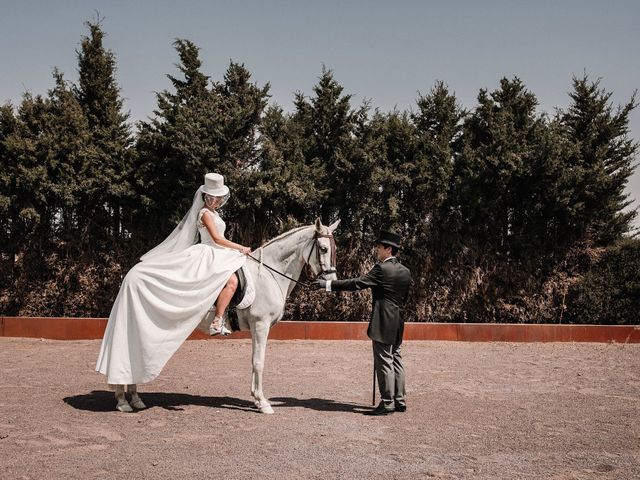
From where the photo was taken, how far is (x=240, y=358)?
11.4 m

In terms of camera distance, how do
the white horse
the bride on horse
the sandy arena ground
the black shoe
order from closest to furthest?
1. the sandy arena ground
2. the bride on horse
3. the black shoe
4. the white horse

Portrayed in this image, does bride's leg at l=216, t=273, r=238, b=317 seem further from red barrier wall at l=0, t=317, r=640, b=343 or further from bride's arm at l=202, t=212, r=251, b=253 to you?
red barrier wall at l=0, t=317, r=640, b=343

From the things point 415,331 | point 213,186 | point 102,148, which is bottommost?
point 415,331

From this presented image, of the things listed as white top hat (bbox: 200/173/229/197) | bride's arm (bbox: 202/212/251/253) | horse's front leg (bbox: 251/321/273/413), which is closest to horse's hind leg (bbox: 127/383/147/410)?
horse's front leg (bbox: 251/321/273/413)

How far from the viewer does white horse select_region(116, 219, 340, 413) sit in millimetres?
Result: 7289

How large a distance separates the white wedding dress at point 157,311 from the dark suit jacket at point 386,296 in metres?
1.63

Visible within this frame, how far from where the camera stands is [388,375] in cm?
Result: 721

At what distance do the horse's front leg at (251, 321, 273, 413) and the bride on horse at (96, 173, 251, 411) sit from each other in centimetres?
39

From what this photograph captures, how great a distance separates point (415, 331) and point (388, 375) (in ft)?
21.1

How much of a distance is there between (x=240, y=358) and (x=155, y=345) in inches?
174

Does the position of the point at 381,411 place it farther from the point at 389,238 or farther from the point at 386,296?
the point at 389,238

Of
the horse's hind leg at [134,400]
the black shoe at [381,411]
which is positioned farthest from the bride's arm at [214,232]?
the black shoe at [381,411]

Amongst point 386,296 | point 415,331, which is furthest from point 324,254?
point 415,331

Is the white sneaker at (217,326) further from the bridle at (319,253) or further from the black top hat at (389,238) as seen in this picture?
the black top hat at (389,238)
